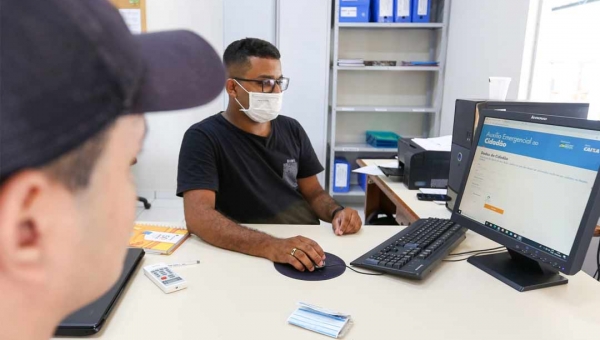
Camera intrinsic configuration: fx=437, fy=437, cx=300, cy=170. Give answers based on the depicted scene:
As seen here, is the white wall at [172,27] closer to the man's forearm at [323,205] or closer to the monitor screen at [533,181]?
the man's forearm at [323,205]

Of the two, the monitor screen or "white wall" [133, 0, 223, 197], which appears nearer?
the monitor screen

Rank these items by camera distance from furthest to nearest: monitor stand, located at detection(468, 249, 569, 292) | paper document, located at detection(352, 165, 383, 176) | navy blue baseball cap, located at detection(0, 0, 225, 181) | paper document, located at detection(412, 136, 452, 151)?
1. paper document, located at detection(352, 165, 383, 176)
2. paper document, located at detection(412, 136, 452, 151)
3. monitor stand, located at detection(468, 249, 569, 292)
4. navy blue baseball cap, located at detection(0, 0, 225, 181)

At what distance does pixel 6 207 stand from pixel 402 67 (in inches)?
135

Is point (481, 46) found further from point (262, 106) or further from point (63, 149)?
point (63, 149)

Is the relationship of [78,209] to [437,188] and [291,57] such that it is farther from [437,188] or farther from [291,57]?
[291,57]

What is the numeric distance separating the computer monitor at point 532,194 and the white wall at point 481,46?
141 centimetres

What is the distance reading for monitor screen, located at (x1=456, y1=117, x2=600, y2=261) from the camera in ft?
3.35

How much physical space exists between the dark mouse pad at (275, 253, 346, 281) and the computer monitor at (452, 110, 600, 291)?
15.4 inches

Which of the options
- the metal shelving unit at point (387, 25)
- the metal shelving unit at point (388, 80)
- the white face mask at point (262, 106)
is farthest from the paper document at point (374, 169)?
the metal shelving unit at point (387, 25)

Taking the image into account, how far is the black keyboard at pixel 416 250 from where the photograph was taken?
1.13 metres

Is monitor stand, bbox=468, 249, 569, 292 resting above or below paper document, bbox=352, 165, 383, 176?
above

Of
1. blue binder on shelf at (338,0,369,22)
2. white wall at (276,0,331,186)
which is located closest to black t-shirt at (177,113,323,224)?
white wall at (276,0,331,186)

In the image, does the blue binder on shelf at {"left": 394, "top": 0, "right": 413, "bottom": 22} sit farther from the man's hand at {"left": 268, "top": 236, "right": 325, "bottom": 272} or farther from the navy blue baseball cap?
the navy blue baseball cap

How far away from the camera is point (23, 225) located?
328mm
